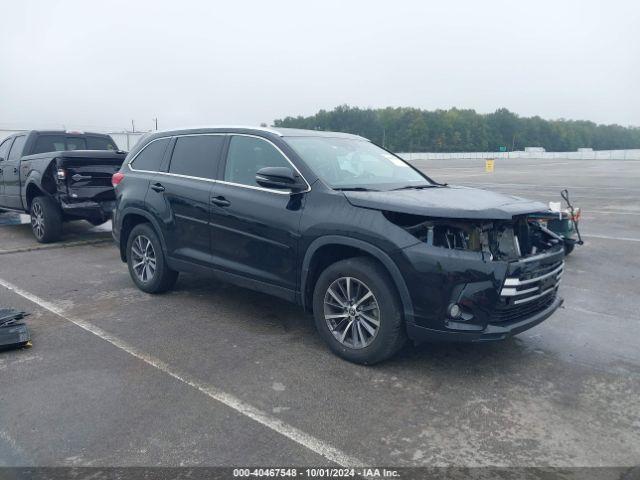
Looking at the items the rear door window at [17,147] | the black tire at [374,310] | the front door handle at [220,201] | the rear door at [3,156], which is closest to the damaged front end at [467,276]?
the black tire at [374,310]

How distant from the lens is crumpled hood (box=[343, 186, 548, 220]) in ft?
12.5

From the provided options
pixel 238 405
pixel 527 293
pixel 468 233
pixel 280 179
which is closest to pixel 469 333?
pixel 527 293

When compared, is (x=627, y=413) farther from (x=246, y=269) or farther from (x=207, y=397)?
(x=246, y=269)

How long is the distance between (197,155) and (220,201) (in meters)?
0.76

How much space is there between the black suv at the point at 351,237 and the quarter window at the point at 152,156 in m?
0.09

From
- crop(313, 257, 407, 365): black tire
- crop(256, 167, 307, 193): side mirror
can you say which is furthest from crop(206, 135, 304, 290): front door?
crop(313, 257, 407, 365): black tire

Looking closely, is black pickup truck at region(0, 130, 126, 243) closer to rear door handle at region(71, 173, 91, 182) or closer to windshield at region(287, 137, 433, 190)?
rear door handle at region(71, 173, 91, 182)

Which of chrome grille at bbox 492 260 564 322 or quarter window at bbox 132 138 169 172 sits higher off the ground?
quarter window at bbox 132 138 169 172

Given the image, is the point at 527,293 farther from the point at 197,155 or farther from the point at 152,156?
the point at 152,156

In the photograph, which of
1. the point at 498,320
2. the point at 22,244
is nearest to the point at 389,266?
the point at 498,320

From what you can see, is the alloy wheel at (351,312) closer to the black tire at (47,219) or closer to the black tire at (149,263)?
the black tire at (149,263)

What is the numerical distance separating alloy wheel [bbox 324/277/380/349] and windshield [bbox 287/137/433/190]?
838 mm

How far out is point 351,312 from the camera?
14.0ft

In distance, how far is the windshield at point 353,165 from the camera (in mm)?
4707
